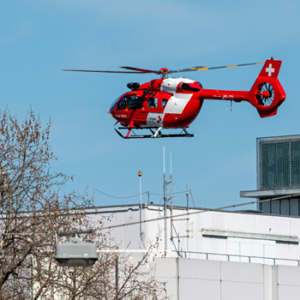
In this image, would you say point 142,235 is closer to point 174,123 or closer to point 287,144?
point 174,123

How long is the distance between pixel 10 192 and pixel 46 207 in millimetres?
2012

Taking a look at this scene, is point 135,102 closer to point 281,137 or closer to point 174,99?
point 174,99

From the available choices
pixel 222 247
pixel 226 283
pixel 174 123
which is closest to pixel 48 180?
pixel 174 123

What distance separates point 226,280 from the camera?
49.1 metres

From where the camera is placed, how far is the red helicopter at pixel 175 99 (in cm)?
4103

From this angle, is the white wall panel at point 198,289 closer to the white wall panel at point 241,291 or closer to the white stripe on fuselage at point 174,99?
the white wall panel at point 241,291

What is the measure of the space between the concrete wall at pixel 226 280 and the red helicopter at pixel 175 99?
9.32 m

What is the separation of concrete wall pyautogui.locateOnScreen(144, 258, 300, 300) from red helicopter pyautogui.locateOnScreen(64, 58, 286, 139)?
30.6 ft

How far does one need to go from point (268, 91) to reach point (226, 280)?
43.5 ft

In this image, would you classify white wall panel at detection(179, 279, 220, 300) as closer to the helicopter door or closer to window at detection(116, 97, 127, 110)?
window at detection(116, 97, 127, 110)

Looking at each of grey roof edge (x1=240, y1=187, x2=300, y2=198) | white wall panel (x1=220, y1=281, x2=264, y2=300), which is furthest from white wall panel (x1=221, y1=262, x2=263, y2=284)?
grey roof edge (x1=240, y1=187, x2=300, y2=198)

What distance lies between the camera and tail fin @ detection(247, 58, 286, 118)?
1587 inches

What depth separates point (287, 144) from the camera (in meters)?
77.4

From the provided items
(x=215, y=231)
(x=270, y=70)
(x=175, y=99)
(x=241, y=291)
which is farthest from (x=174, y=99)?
(x=215, y=231)
